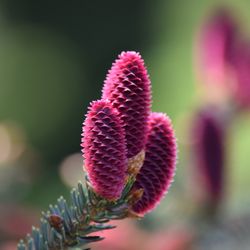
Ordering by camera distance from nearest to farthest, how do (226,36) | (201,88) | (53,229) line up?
(53,229) → (226,36) → (201,88)

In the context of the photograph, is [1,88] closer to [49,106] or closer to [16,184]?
[49,106]

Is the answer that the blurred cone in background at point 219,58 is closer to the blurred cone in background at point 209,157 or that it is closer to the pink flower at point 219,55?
the pink flower at point 219,55

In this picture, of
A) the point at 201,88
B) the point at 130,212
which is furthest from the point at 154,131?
the point at 201,88

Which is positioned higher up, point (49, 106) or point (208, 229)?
point (49, 106)

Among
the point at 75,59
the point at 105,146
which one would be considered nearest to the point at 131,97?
the point at 105,146

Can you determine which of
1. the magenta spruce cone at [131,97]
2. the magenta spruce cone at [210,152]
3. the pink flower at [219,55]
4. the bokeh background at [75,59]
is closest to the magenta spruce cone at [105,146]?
the magenta spruce cone at [131,97]

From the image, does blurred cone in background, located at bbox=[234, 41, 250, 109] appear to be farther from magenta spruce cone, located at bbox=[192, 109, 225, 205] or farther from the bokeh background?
the bokeh background
